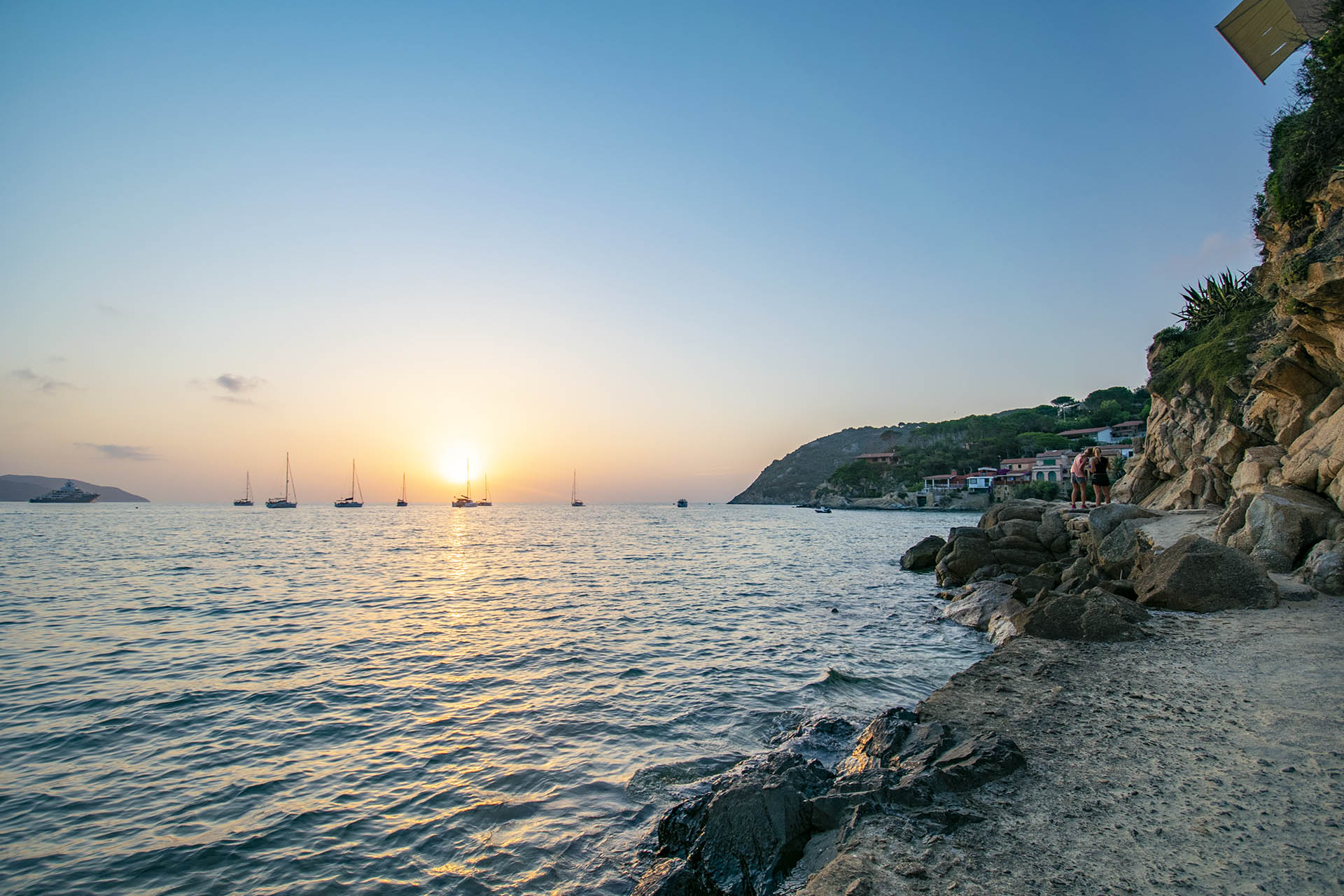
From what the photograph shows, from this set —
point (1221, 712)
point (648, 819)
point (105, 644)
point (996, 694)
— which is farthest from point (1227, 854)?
point (105, 644)

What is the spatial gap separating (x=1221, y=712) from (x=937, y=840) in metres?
4.24

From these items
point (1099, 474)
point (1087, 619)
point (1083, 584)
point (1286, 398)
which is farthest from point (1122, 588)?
point (1099, 474)

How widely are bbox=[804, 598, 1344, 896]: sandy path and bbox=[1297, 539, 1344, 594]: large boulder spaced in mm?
3650

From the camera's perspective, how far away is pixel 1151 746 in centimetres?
577

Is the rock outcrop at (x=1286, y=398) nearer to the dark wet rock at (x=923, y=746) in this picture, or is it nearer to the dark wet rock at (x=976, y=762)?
the dark wet rock at (x=923, y=746)

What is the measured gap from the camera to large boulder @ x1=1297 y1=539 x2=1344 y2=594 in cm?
1118

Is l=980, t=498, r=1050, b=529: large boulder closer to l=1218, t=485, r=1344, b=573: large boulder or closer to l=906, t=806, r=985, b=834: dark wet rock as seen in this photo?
l=1218, t=485, r=1344, b=573: large boulder

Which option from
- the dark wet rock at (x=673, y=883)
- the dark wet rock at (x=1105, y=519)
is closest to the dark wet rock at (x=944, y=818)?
the dark wet rock at (x=673, y=883)

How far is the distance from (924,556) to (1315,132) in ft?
64.8

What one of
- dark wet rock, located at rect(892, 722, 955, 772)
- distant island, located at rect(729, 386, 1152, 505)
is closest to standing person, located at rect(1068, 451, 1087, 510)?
dark wet rock, located at rect(892, 722, 955, 772)

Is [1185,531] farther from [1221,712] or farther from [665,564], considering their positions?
[665,564]

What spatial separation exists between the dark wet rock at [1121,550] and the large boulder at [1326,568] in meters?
3.03

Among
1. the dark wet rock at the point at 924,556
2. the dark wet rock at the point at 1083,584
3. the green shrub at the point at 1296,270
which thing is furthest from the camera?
the dark wet rock at the point at 924,556

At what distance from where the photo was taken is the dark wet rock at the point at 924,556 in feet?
95.4
